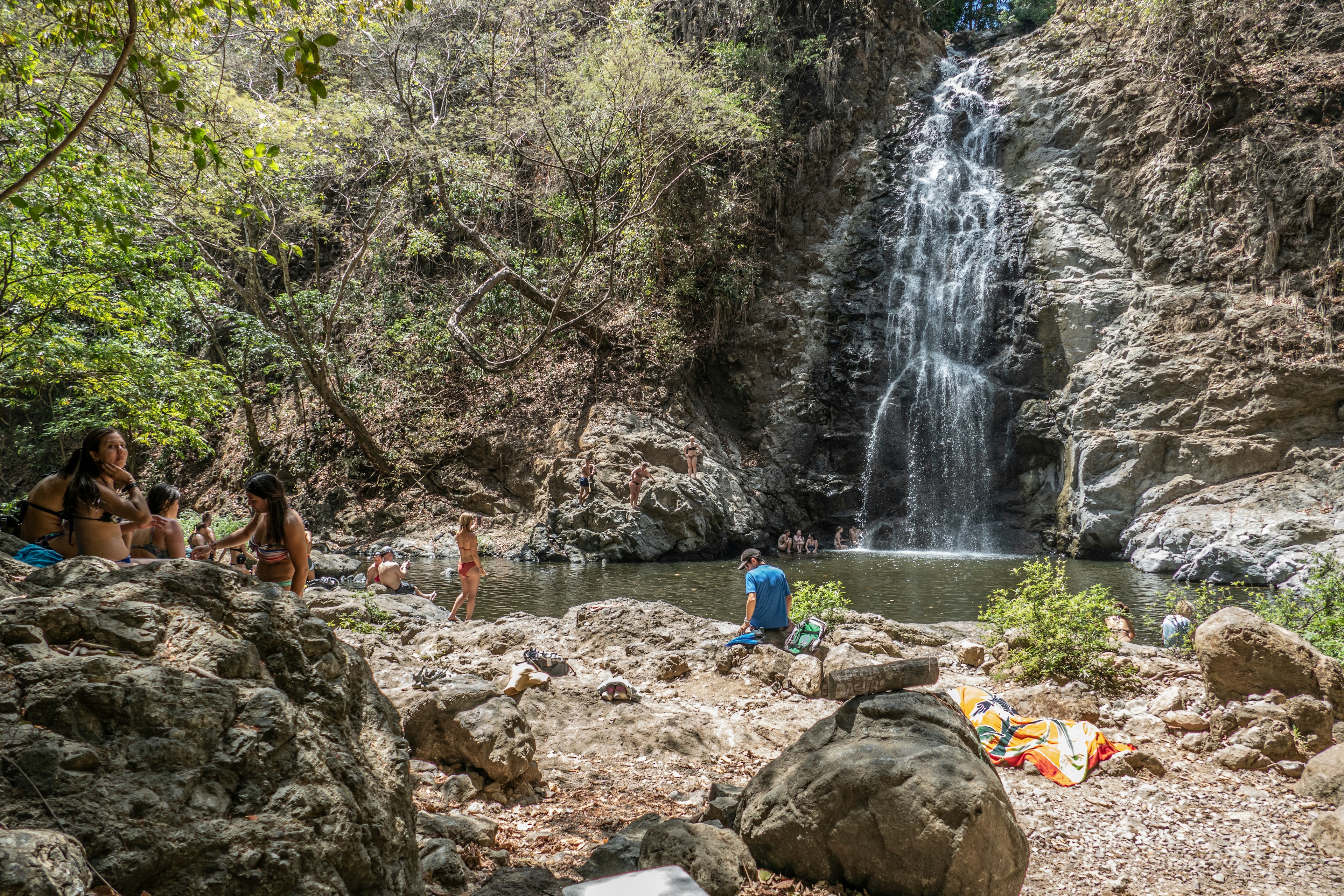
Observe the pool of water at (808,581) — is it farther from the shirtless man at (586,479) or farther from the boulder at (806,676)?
the boulder at (806,676)

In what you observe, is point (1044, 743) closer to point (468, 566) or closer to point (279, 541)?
point (279, 541)

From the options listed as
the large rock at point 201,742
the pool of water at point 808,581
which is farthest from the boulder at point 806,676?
the large rock at point 201,742

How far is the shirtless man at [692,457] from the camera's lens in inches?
703

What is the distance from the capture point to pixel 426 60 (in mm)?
17094

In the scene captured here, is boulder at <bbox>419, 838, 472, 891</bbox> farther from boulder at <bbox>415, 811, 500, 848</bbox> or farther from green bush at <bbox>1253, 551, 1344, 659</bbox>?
green bush at <bbox>1253, 551, 1344, 659</bbox>

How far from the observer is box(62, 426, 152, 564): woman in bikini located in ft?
13.3

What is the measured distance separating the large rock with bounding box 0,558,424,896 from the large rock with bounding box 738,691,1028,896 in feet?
5.26

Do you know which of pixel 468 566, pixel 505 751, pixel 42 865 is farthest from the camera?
pixel 468 566

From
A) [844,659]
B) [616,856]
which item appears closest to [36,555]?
[616,856]

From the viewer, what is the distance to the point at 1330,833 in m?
3.50

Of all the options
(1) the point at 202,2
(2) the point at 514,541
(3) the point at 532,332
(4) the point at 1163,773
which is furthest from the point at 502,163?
(4) the point at 1163,773

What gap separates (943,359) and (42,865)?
21.5 metres

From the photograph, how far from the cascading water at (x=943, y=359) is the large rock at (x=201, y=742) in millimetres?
18621

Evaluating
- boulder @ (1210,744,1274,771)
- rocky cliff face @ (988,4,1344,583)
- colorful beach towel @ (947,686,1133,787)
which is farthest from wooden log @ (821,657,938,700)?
rocky cliff face @ (988,4,1344,583)
